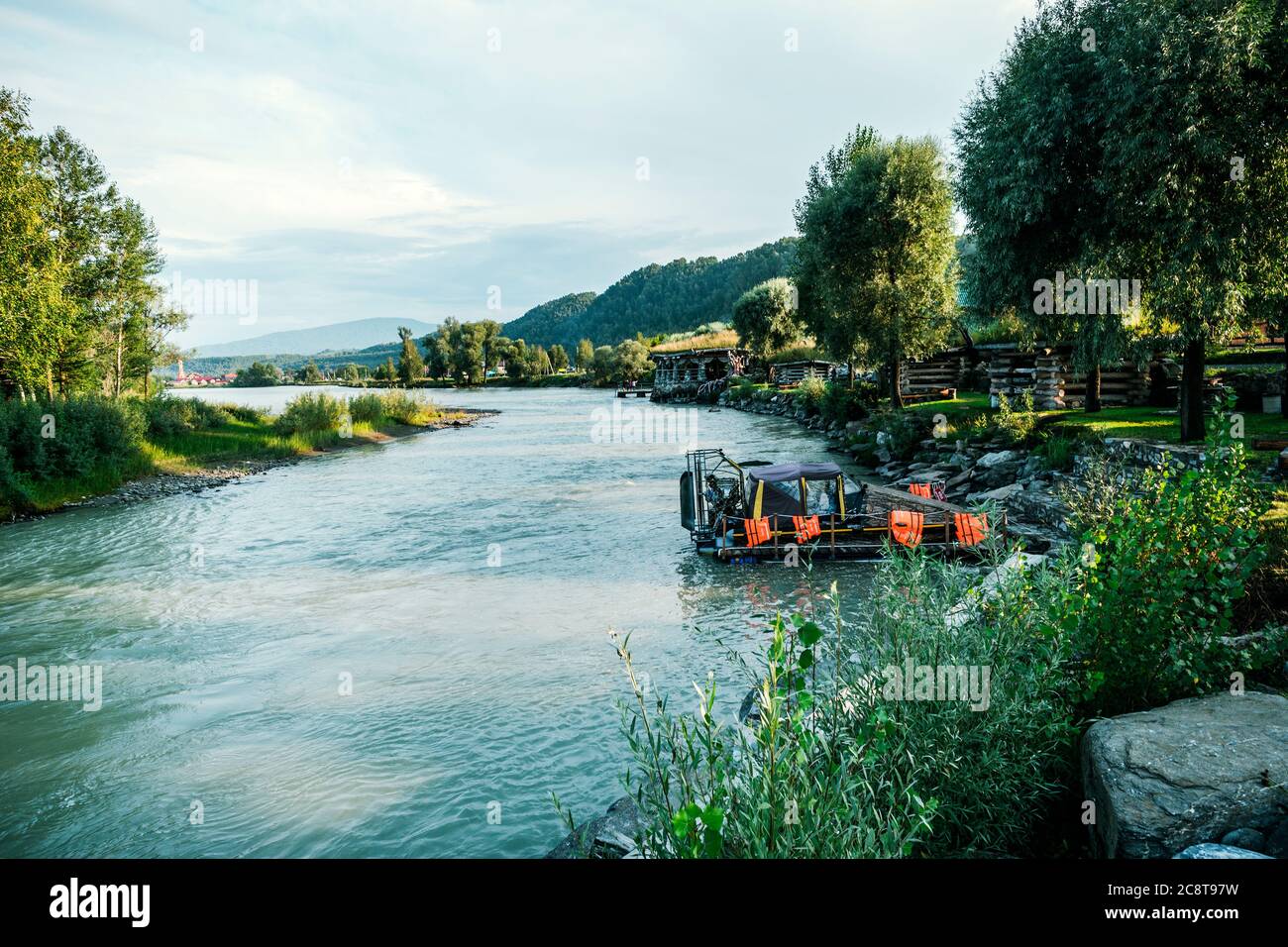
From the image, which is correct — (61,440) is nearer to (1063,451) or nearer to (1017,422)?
(1063,451)

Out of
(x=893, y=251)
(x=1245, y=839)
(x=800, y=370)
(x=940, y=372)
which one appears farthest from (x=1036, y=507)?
(x=800, y=370)

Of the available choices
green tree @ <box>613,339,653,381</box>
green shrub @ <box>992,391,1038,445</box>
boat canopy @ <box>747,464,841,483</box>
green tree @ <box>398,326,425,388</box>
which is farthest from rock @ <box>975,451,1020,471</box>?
green tree @ <box>398,326,425,388</box>

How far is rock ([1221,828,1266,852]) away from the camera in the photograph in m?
4.95

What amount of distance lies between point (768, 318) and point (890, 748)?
8142cm

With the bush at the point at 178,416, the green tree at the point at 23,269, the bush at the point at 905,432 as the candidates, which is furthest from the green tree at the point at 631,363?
the green tree at the point at 23,269

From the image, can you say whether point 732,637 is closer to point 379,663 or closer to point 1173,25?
point 379,663

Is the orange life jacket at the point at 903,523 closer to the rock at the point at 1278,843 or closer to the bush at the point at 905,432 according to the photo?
the rock at the point at 1278,843

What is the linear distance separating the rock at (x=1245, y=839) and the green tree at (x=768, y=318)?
80.1 metres

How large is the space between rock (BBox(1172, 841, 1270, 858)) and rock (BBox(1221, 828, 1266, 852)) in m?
0.19

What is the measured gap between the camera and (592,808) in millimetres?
8641
